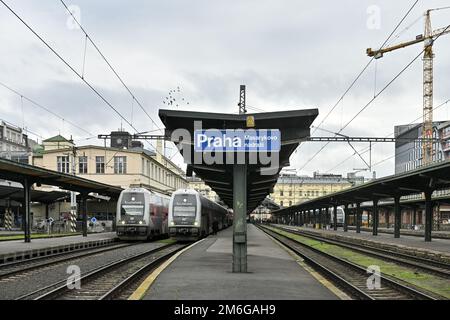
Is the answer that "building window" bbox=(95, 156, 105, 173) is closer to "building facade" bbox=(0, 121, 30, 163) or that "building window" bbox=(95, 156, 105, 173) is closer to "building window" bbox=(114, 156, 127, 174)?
"building window" bbox=(114, 156, 127, 174)

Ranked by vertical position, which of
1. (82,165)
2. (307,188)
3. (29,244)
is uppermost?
(82,165)

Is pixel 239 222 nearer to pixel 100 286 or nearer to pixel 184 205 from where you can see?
pixel 100 286

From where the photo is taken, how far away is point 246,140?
1329 cm

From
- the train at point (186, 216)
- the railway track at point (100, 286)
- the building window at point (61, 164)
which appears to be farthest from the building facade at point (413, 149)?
the railway track at point (100, 286)

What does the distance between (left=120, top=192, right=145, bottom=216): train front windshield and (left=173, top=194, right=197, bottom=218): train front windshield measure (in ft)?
6.62

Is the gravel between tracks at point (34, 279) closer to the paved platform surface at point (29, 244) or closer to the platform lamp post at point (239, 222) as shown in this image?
the paved platform surface at point (29, 244)

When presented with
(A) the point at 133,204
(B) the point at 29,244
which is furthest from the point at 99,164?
(B) the point at 29,244

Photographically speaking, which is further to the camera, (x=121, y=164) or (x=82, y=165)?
(x=82, y=165)

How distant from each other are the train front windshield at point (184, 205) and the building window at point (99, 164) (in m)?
41.9

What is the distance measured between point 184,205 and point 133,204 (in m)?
3.01
